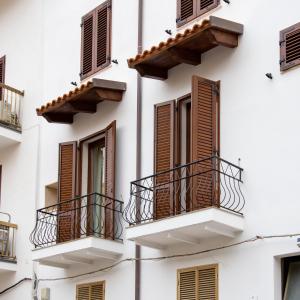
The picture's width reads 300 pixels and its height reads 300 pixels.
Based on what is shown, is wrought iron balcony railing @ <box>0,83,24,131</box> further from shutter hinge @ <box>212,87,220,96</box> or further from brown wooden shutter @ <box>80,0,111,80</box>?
shutter hinge @ <box>212,87,220,96</box>

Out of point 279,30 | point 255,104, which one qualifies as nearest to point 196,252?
point 255,104

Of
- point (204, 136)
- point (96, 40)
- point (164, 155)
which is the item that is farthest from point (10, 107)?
point (204, 136)

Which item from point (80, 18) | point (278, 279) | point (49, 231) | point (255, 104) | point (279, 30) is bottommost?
point (278, 279)

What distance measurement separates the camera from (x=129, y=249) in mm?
17625

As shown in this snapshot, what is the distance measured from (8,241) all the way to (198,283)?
6.07m

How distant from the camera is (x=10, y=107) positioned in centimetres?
2167

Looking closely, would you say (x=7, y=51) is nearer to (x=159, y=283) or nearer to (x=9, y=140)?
(x=9, y=140)

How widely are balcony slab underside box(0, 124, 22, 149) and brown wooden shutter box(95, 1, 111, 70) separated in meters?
2.83

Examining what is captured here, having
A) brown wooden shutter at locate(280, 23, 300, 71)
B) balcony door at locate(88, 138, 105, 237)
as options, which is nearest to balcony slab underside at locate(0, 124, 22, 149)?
balcony door at locate(88, 138, 105, 237)

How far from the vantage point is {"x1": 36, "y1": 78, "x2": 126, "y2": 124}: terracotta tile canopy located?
18.3 meters

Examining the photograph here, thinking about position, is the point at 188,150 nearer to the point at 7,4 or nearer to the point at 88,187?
the point at 88,187

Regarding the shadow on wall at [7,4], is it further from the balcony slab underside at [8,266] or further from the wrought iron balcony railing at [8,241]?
the balcony slab underside at [8,266]

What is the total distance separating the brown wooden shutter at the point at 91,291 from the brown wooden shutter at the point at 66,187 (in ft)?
3.27

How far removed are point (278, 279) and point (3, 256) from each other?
24.9ft
